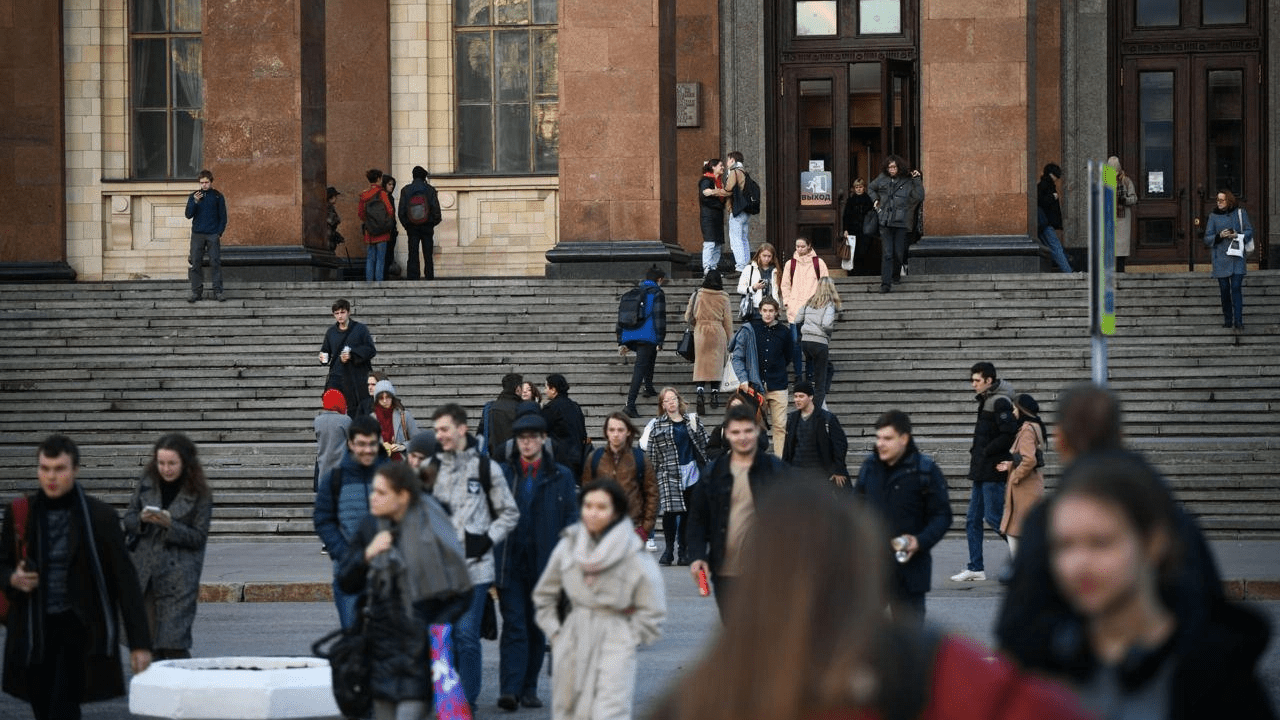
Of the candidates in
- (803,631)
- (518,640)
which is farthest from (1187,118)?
(803,631)

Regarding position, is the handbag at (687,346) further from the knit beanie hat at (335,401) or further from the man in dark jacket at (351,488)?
the man in dark jacket at (351,488)

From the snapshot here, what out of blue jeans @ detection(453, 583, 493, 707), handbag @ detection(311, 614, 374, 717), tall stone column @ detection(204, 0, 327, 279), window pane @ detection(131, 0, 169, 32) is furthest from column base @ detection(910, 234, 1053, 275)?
handbag @ detection(311, 614, 374, 717)

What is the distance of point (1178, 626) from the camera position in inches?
136

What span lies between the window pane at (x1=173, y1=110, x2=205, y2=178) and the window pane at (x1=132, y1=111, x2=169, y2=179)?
20cm

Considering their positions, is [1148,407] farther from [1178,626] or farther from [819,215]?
[1178,626]

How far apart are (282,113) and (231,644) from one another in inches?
594

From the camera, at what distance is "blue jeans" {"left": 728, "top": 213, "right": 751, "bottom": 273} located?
82.2 ft

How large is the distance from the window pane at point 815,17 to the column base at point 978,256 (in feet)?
21.5

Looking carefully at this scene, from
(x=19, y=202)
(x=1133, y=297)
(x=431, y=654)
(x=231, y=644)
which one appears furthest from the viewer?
(x=19, y=202)

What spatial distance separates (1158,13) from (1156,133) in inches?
74.6

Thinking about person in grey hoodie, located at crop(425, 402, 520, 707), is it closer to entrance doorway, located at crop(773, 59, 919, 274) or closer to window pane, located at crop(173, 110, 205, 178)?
entrance doorway, located at crop(773, 59, 919, 274)

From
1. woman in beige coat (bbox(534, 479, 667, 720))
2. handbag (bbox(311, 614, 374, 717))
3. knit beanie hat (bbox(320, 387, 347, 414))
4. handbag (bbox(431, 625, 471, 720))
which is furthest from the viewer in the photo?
knit beanie hat (bbox(320, 387, 347, 414))

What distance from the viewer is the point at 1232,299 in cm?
2222

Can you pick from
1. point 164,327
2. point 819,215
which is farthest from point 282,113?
point 819,215
